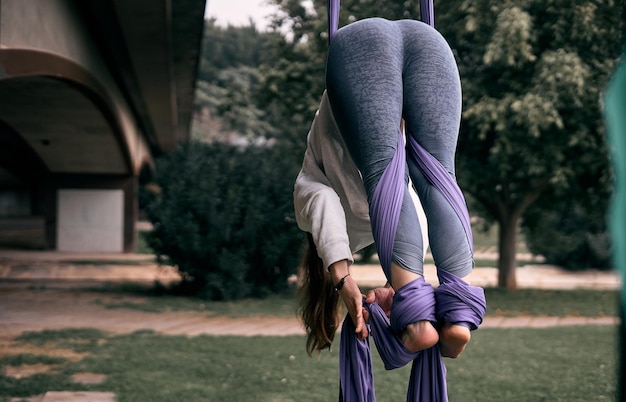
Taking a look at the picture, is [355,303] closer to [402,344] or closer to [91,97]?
[402,344]

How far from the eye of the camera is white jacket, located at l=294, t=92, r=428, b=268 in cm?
219

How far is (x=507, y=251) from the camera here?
14.3 metres

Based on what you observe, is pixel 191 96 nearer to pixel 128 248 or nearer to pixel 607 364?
pixel 128 248

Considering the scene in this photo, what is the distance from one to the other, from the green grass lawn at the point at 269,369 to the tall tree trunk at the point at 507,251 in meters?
5.34

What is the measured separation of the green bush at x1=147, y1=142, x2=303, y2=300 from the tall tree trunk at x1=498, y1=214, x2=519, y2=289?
4188 millimetres

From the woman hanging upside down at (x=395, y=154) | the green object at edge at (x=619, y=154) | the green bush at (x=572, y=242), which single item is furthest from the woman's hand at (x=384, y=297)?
the green bush at (x=572, y=242)

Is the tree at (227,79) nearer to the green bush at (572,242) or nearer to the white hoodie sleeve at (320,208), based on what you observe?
the green bush at (572,242)

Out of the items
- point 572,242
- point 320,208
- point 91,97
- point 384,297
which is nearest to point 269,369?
point 384,297

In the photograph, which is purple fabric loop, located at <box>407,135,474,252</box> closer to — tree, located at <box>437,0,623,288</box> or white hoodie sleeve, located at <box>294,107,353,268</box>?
white hoodie sleeve, located at <box>294,107,353,268</box>

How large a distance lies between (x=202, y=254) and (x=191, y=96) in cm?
743

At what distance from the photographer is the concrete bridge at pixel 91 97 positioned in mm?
8594

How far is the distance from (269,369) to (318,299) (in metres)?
4.14

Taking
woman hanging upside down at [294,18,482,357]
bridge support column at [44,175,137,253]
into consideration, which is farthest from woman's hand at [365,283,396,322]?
bridge support column at [44,175,137,253]

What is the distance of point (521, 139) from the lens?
10836mm
